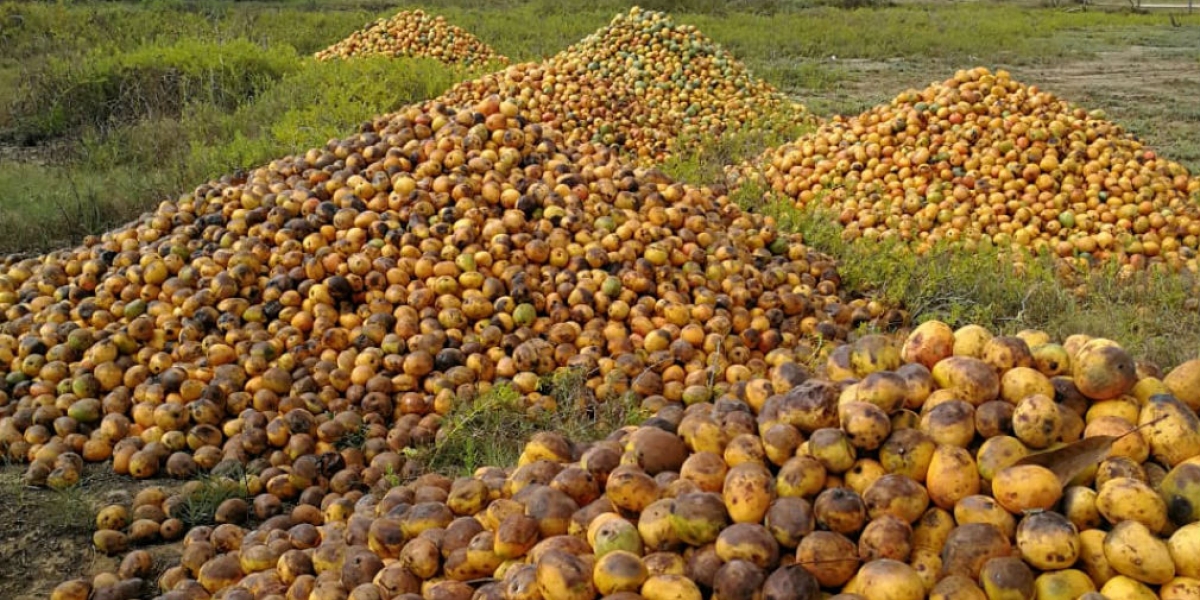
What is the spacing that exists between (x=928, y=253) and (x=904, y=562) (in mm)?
4438

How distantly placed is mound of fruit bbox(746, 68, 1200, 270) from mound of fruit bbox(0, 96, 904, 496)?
1.81m

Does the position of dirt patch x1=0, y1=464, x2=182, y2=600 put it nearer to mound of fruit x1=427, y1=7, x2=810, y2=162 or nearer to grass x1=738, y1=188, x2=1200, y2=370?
grass x1=738, y1=188, x2=1200, y2=370

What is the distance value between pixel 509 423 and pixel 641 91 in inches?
264

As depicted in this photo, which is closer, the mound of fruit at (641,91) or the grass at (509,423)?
the grass at (509,423)

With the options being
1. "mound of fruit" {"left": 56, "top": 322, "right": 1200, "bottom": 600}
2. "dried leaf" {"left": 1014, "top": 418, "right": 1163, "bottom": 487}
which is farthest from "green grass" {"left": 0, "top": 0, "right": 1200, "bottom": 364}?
"dried leaf" {"left": 1014, "top": 418, "right": 1163, "bottom": 487}

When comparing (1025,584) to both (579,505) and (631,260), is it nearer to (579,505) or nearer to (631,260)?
(579,505)

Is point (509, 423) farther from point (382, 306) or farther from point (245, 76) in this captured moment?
point (245, 76)

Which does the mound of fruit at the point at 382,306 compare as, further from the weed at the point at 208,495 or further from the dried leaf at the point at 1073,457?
the dried leaf at the point at 1073,457

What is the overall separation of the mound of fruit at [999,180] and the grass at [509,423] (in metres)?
3.13

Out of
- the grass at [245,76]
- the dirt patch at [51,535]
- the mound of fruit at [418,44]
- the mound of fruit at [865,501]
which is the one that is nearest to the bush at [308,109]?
the grass at [245,76]

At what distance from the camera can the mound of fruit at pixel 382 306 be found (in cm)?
391

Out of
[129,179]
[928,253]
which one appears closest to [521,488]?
[928,253]

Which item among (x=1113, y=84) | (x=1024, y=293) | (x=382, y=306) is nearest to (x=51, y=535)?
(x=382, y=306)

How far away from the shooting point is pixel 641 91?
980 cm
